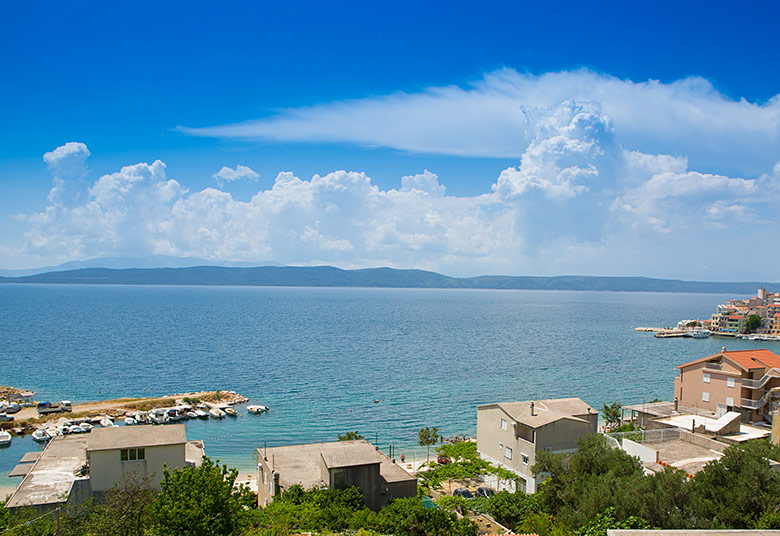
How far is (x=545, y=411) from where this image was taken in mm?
34844

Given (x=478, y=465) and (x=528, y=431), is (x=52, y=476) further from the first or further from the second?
(x=528, y=431)

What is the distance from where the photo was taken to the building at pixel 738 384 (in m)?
40.8

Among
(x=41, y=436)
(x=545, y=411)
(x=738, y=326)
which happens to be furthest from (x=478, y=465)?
(x=738, y=326)

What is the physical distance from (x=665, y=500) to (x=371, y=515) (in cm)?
1123

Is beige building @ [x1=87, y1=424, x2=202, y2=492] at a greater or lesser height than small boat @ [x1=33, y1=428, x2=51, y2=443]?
greater

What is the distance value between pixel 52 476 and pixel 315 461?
41.5ft

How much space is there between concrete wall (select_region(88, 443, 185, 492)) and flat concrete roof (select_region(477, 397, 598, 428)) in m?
19.7

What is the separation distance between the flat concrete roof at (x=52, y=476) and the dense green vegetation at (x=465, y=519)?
2834 millimetres

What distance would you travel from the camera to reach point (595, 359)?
100875 millimetres

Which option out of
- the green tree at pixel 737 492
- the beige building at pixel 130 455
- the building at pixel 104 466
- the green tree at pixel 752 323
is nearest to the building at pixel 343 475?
the beige building at pixel 130 455

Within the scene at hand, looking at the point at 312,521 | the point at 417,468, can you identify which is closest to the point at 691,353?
the point at 417,468

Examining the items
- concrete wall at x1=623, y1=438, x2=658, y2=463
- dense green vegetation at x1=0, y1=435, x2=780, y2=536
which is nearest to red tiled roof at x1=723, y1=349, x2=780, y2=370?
concrete wall at x1=623, y1=438, x2=658, y2=463

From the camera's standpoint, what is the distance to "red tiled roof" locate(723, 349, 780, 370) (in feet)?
138

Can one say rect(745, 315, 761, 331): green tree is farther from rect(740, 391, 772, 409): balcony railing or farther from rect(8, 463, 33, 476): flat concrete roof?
rect(8, 463, 33, 476): flat concrete roof
